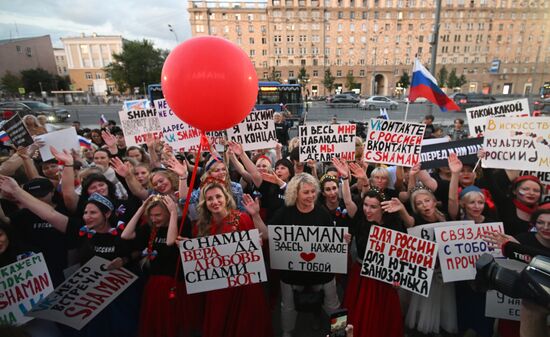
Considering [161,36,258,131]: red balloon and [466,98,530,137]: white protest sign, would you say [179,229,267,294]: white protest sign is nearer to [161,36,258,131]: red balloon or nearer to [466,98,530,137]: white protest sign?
[161,36,258,131]: red balloon

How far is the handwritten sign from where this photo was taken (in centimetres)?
433

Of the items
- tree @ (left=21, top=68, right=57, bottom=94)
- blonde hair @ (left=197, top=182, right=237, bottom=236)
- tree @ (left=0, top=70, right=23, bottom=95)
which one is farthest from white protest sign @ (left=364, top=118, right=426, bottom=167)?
tree @ (left=21, top=68, right=57, bottom=94)

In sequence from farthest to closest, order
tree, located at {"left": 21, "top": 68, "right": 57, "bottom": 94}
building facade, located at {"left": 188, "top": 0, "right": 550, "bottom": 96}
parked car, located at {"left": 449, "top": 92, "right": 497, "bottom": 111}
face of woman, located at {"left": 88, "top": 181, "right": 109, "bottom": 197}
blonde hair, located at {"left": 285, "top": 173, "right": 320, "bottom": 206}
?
building facade, located at {"left": 188, "top": 0, "right": 550, "bottom": 96}
tree, located at {"left": 21, "top": 68, "right": 57, "bottom": 94}
parked car, located at {"left": 449, "top": 92, "right": 497, "bottom": 111}
face of woman, located at {"left": 88, "top": 181, "right": 109, "bottom": 197}
blonde hair, located at {"left": 285, "top": 173, "right": 320, "bottom": 206}

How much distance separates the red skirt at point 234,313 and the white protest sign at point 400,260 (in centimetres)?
110

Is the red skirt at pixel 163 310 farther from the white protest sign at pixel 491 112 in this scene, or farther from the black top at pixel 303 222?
the white protest sign at pixel 491 112

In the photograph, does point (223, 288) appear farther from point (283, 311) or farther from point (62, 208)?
point (62, 208)

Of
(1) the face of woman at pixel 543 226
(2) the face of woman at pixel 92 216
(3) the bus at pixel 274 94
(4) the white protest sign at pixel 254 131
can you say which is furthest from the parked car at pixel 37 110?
(1) the face of woman at pixel 543 226

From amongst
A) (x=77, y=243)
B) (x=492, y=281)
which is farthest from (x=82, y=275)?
(x=492, y=281)

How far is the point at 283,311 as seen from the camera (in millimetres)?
2930

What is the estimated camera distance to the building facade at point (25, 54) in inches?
2327

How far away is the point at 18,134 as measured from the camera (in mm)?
3857

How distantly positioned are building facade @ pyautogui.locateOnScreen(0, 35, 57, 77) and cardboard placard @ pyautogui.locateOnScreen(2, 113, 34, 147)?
76646 mm

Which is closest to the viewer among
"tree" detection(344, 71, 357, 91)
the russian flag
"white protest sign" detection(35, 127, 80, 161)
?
"white protest sign" detection(35, 127, 80, 161)

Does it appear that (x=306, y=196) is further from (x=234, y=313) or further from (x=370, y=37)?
(x=370, y=37)
